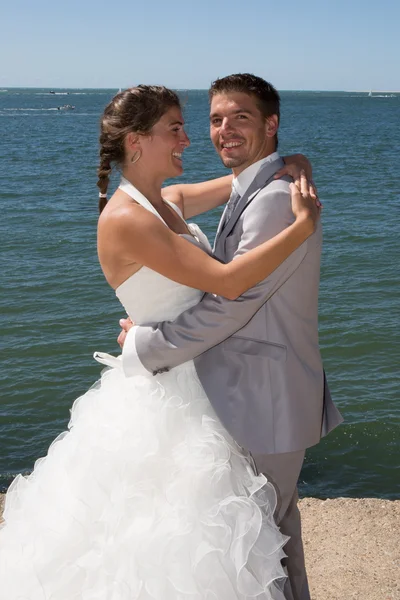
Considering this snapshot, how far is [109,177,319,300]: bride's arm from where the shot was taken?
9.87ft

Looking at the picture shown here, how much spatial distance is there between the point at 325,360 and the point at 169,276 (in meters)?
8.06

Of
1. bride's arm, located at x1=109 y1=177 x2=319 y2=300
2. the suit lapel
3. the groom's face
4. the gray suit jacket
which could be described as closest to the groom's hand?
the gray suit jacket

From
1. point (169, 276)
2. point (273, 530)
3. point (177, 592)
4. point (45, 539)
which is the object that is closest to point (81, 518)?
point (45, 539)

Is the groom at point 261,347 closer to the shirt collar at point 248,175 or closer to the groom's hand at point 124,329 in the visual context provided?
the shirt collar at point 248,175

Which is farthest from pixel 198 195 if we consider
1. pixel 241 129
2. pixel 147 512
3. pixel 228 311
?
pixel 147 512

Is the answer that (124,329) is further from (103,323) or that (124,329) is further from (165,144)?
(103,323)

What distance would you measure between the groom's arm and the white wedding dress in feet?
0.50

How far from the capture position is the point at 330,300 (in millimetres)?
13500

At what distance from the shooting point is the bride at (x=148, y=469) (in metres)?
2.82

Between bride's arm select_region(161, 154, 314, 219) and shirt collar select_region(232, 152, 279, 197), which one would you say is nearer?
shirt collar select_region(232, 152, 279, 197)

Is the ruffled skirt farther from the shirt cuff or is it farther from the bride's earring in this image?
the bride's earring

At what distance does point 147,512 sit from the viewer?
9.48 ft

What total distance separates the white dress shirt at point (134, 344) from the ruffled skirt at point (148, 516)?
8 centimetres

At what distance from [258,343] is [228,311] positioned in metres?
0.20
